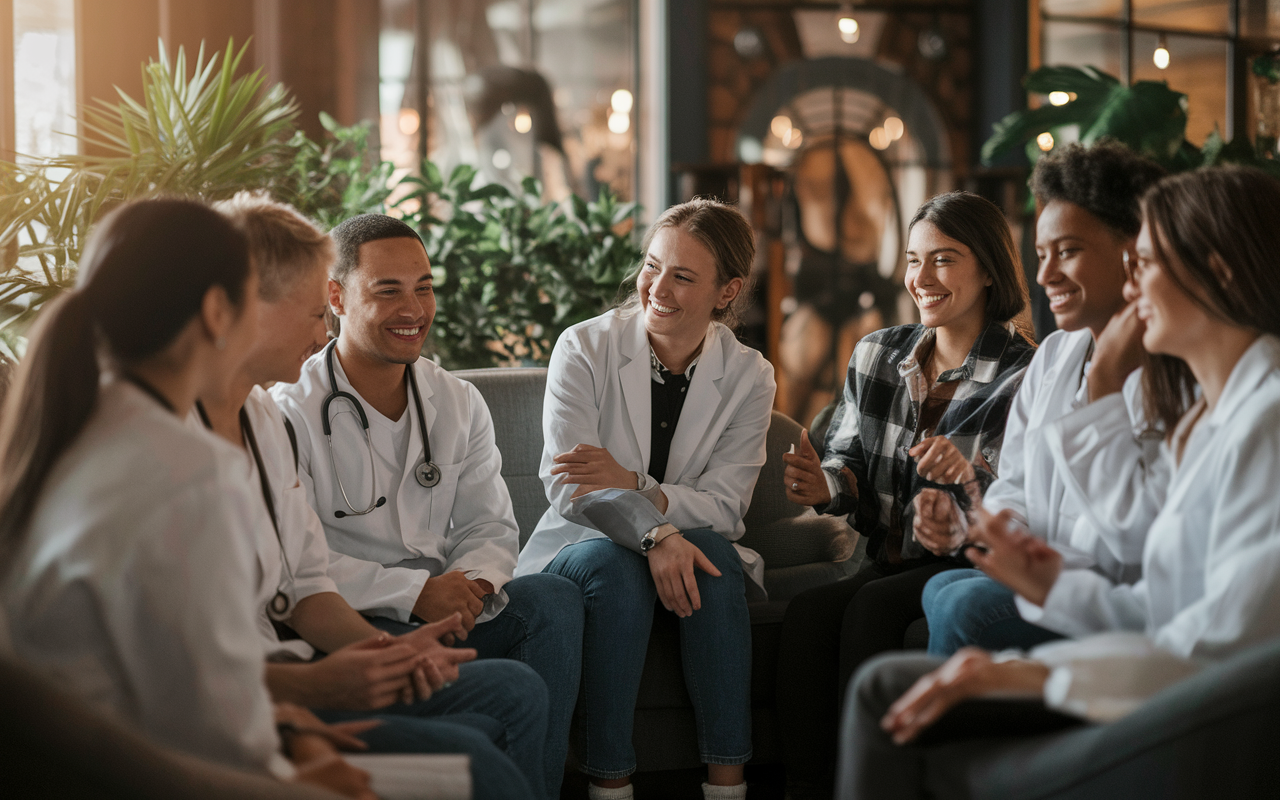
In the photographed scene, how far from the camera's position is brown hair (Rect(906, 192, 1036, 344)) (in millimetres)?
2248

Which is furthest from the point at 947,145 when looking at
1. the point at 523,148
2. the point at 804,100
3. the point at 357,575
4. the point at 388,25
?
the point at 357,575

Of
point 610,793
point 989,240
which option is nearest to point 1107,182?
point 989,240

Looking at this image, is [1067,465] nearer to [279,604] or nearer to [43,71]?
[279,604]

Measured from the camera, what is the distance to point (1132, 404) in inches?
66.6

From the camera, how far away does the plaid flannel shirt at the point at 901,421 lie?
2.18m

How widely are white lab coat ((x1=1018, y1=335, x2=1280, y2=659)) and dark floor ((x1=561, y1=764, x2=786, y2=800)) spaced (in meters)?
1.16

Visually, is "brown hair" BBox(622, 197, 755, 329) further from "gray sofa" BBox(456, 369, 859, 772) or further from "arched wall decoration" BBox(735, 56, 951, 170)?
"arched wall decoration" BBox(735, 56, 951, 170)

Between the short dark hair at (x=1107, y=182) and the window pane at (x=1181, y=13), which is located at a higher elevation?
the window pane at (x=1181, y=13)

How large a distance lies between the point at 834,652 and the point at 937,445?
0.47 m

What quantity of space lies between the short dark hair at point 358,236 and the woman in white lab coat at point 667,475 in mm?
515

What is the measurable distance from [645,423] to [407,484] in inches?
23.3

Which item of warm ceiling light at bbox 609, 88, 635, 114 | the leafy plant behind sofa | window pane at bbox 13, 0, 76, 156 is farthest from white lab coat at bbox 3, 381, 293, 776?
warm ceiling light at bbox 609, 88, 635, 114

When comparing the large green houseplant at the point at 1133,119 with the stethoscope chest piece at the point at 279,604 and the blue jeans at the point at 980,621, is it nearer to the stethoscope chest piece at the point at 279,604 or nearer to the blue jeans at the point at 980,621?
the blue jeans at the point at 980,621

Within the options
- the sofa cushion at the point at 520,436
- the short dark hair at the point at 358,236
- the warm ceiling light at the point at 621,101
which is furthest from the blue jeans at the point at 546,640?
the warm ceiling light at the point at 621,101
